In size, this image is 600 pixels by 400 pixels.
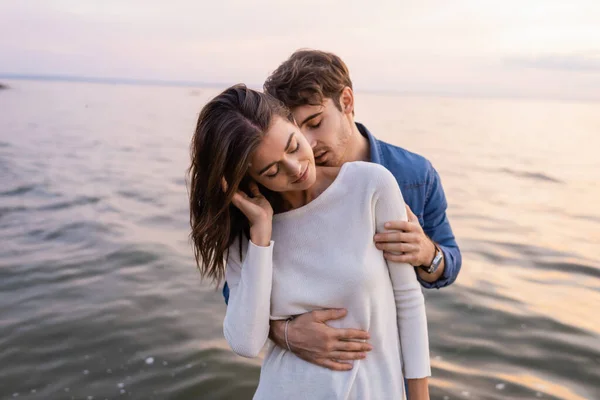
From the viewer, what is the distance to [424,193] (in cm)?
274

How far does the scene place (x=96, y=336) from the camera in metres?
5.38

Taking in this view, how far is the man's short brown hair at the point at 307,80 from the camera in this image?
2.72 m

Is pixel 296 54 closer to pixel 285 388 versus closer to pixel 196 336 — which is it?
pixel 285 388

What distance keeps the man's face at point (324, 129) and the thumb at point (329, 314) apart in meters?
0.87

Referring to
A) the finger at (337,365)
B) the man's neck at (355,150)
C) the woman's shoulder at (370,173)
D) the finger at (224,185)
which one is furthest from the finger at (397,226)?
the man's neck at (355,150)

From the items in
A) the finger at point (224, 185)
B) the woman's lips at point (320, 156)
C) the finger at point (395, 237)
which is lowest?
the finger at point (395, 237)

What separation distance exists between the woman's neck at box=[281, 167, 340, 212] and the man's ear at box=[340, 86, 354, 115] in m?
0.63

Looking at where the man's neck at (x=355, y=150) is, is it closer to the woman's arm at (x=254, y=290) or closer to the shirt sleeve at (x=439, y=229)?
the shirt sleeve at (x=439, y=229)

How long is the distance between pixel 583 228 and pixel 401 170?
772cm

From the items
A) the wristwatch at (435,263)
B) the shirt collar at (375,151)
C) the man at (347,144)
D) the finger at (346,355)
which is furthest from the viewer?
the shirt collar at (375,151)

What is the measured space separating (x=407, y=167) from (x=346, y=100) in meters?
0.50

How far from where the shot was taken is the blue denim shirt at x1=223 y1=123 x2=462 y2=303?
2721mm

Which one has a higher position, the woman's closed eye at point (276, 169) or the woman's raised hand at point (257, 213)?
the woman's closed eye at point (276, 169)

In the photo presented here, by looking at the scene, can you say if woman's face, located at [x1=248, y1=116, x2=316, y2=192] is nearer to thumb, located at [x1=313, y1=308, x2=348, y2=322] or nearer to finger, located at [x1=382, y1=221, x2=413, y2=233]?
finger, located at [x1=382, y1=221, x2=413, y2=233]
